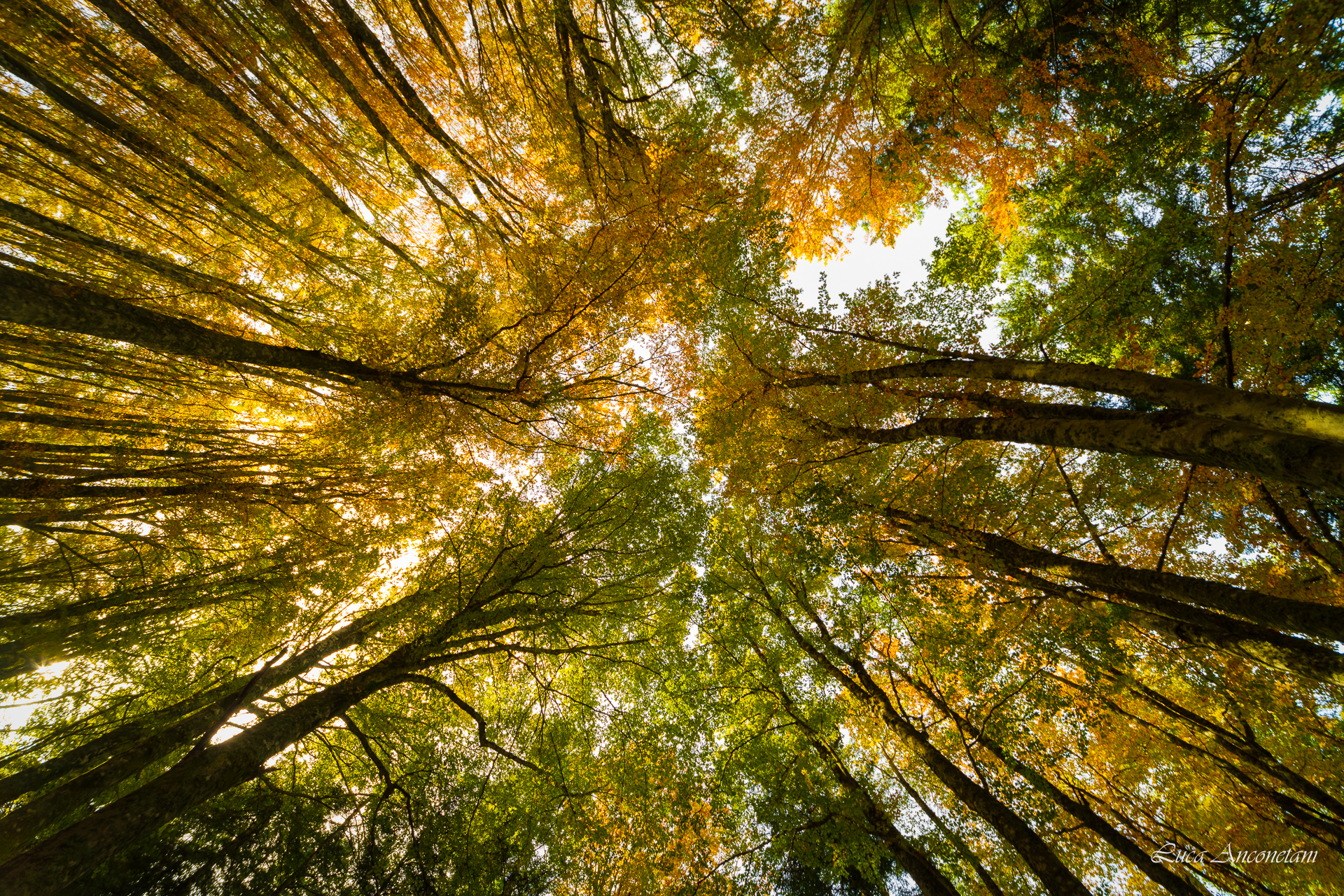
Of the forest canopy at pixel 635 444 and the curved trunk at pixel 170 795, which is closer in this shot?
the curved trunk at pixel 170 795

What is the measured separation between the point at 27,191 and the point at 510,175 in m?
5.38

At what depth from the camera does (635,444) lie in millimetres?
8078

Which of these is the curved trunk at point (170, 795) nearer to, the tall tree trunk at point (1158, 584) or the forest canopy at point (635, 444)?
the forest canopy at point (635, 444)

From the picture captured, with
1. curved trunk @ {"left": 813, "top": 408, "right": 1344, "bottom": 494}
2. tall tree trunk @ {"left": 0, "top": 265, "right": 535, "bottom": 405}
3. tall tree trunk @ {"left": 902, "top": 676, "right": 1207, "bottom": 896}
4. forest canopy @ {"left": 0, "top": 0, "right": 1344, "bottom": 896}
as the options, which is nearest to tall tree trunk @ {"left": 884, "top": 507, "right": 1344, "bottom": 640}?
forest canopy @ {"left": 0, "top": 0, "right": 1344, "bottom": 896}

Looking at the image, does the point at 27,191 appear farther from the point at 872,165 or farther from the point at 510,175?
the point at 872,165

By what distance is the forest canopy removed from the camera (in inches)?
178

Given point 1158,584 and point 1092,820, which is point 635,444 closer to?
point 1158,584

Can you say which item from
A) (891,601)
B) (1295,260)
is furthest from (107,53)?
(1295,260)

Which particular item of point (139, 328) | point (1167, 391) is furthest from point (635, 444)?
point (1167, 391)

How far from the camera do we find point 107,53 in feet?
13.4

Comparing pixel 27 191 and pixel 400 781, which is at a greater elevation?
pixel 27 191

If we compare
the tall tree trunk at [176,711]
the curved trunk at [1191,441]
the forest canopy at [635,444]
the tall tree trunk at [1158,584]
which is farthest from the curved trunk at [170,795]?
the curved trunk at [1191,441]

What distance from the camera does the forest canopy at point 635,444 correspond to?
4.52 m

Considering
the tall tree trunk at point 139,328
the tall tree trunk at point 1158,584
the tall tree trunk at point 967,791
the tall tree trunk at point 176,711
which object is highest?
the tall tree trunk at point 1158,584
